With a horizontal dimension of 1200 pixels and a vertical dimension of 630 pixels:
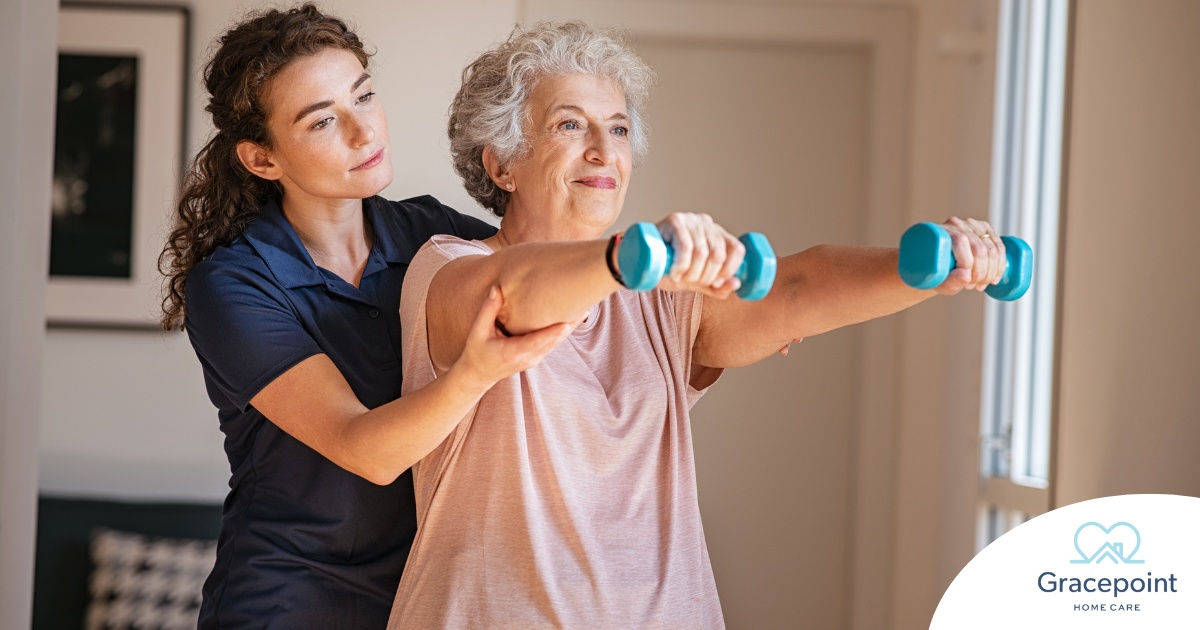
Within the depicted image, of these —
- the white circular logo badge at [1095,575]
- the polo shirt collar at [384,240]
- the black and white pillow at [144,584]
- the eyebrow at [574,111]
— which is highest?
the eyebrow at [574,111]

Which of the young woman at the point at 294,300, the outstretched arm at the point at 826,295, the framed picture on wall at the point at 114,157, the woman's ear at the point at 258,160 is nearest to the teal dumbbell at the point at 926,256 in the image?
the outstretched arm at the point at 826,295

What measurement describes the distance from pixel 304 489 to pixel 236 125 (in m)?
0.56

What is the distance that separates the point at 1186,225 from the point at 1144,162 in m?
0.17

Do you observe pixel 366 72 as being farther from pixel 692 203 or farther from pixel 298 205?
pixel 692 203

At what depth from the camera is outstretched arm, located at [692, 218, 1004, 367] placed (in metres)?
1.19

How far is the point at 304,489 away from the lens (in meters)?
1.63

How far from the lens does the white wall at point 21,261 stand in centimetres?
192

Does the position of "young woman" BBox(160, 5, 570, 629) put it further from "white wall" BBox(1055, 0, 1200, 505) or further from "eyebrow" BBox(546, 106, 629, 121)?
"white wall" BBox(1055, 0, 1200, 505)

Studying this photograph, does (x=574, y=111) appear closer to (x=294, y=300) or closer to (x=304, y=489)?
(x=294, y=300)

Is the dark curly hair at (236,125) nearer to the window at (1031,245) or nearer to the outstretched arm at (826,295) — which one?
the outstretched arm at (826,295)

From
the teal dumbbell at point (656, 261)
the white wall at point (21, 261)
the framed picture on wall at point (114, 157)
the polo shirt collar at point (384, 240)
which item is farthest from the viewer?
the framed picture on wall at point (114, 157)

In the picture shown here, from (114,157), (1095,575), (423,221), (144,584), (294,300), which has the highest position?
(114,157)

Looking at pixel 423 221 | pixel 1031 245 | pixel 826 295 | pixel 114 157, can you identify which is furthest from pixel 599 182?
pixel 114 157

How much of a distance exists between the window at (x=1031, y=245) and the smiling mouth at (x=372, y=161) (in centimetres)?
177
